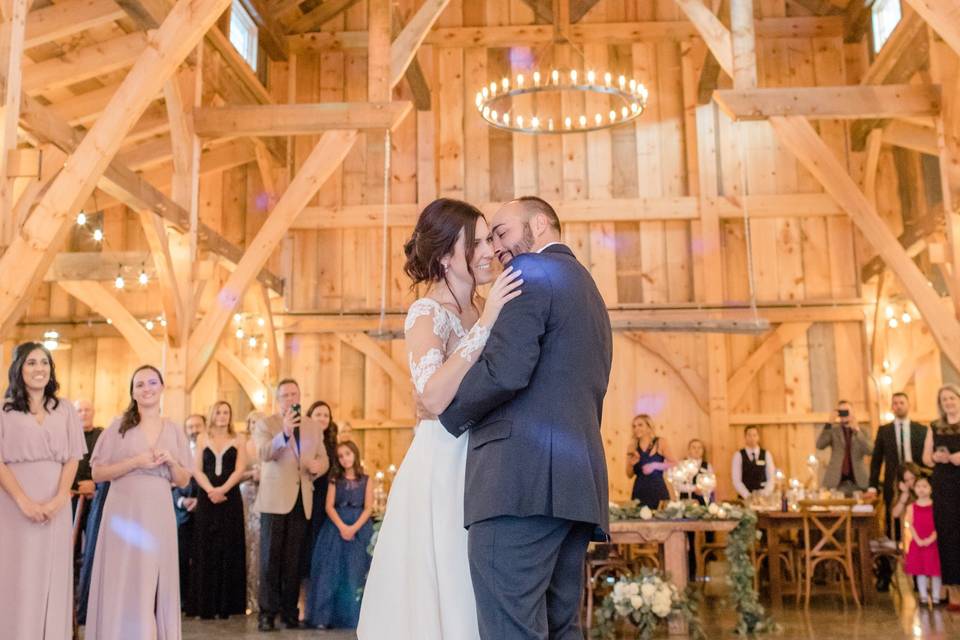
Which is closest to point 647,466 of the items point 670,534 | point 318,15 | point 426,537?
point 670,534

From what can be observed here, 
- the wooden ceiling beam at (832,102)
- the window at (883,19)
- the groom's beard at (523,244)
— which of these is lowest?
the groom's beard at (523,244)

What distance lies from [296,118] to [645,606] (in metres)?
5.16

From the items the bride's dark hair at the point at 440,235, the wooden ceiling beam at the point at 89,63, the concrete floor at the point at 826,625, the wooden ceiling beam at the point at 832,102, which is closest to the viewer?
the bride's dark hair at the point at 440,235

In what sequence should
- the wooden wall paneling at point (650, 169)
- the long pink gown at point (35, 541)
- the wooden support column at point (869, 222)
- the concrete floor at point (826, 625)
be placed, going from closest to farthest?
the long pink gown at point (35, 541)
the concrete floor at point (826, 625)
the wooden support column at point (869, 222)
the wooden wall paneling at point (650, 169)

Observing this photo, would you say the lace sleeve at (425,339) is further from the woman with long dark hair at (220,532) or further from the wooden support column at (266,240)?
the wooden support column at (266,240)

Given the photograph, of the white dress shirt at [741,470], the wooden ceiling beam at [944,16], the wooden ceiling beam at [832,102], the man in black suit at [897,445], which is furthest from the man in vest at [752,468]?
the wooden ceiling beam at [944,16]

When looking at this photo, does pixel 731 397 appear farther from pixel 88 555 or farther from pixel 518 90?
pixel 88 555

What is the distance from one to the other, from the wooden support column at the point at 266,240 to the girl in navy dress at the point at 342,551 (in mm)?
2294

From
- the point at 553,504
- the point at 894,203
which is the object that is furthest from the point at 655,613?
the point at 894,203

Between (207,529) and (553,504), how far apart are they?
5658mm

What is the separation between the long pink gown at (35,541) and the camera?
443cm

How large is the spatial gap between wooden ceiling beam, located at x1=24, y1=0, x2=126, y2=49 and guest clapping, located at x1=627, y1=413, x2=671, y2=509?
564 cm

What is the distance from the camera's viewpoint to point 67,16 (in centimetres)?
802

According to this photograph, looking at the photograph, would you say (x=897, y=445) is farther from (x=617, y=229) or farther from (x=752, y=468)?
(x=617, y=229)
